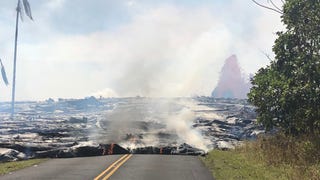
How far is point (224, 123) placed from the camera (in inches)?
2189

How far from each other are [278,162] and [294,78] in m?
5.57

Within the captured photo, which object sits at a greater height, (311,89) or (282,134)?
(311,89)

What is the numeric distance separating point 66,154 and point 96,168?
29.4 feet

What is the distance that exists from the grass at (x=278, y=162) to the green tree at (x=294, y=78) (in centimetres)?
115

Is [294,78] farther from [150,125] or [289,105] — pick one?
[150,125]

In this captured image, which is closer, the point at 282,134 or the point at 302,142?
the point at 302,142

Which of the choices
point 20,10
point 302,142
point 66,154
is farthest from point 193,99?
point 302,142

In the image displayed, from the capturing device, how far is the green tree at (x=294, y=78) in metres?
21.4

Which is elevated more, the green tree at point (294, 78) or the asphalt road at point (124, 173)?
the green tree at point (294, 78)

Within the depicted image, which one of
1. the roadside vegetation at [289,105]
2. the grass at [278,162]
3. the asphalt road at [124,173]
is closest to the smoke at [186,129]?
the roadside vegetation at [289,105]

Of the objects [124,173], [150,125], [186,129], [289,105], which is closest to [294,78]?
[289,105]

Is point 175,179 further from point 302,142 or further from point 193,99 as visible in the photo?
point 193,99

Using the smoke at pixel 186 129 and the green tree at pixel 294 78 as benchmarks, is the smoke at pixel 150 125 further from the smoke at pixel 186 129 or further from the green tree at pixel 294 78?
the green tree at pixel 294 78

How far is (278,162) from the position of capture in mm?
19891
